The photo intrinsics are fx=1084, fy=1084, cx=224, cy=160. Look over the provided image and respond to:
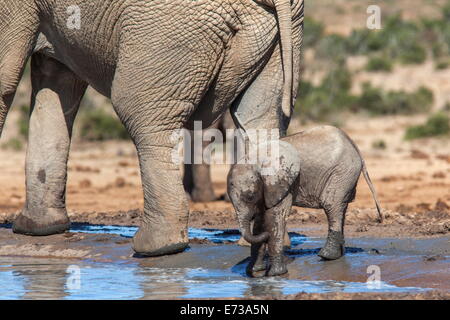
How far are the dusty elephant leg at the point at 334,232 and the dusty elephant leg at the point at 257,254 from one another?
39 cm

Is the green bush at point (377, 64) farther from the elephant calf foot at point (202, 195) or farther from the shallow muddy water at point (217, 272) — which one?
the shallow muddy water at point (217, 272)

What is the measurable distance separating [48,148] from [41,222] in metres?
0.54

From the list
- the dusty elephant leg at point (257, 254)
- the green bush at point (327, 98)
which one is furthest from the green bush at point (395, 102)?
the dusty elephant leg at point (257, 254)

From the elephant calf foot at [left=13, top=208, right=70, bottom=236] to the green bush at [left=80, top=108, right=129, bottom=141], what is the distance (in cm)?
918

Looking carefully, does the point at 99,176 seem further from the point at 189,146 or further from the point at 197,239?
the point at 197,239

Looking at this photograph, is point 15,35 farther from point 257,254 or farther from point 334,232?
point 334,232

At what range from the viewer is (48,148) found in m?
7.91

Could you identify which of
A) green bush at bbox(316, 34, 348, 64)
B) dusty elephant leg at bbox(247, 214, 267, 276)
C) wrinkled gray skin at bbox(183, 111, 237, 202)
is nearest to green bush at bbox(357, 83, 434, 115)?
green bush at bbox(316, 34, 348, 64)

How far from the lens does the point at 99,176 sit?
45.6 feet

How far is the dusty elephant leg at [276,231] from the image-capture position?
20.1ft

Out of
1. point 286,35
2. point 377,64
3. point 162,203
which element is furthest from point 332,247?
point 377,64

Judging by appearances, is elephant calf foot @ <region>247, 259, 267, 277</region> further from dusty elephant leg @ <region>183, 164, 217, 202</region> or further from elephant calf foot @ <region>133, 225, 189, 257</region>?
dusty elephant leg @ <region>183, 164, 217, 202</region>

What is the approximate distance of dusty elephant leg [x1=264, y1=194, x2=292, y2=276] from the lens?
6.12m
